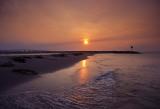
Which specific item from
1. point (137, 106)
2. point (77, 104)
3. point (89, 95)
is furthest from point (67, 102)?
point (137, 106)

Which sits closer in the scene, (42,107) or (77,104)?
(42,107)

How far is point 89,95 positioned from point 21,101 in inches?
140

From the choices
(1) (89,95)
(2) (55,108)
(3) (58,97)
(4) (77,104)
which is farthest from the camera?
(1) (89,95)

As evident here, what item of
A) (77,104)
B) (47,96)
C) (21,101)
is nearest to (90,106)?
(77,104)

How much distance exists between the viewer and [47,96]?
863 centimetres

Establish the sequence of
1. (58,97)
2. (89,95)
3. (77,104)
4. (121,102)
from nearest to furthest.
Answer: (77,104), (121,102), (58,97), (89,95)

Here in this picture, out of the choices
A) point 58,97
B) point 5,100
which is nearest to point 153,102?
point 58,97

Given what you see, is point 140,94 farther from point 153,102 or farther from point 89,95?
point 89,95

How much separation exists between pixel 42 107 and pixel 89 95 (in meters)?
3.06

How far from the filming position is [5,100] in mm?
7574

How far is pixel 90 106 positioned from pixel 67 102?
1138 millimetres

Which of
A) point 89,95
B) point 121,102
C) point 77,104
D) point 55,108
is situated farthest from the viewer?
point 89,95

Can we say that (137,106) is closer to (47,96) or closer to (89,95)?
(89,95)

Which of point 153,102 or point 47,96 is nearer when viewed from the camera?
point 153,102
